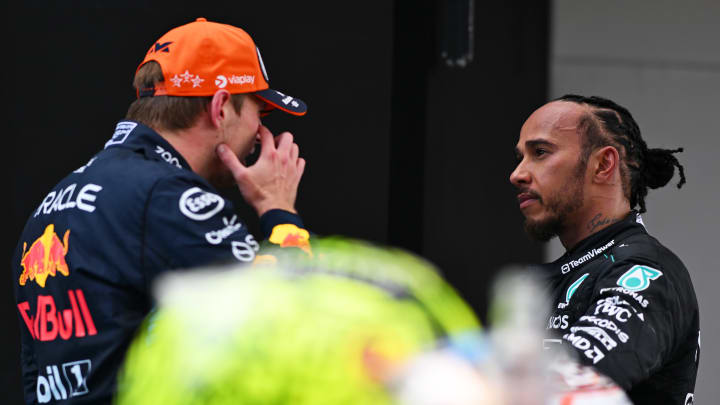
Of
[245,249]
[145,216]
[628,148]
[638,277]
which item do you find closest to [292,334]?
[245,249]

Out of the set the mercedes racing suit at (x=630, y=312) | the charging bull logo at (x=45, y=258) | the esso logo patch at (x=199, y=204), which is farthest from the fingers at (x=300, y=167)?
the mercedes racing suit at (x=630, y=312)

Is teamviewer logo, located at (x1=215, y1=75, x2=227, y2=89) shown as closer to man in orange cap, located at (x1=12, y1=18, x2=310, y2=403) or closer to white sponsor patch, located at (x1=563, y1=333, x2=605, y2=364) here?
man in orange cap, located at (x1=12, y1=18, x2=310, y2=403)

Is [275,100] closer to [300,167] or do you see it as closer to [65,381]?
[300,167]

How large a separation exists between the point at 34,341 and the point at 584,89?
3452 mm

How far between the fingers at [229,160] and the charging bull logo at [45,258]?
0.38 meters

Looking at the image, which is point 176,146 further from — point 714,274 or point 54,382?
point 714,274

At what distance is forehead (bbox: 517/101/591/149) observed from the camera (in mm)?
2295

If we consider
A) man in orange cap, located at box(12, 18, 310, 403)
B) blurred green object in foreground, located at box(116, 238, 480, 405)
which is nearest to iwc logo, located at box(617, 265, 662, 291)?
man in orange cap, located at box(12, 18, 310, 403)

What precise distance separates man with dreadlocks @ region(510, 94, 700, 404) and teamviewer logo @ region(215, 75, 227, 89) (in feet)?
2.95

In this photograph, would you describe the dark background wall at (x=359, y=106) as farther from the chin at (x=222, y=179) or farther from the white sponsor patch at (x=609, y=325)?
the white sponsor patch at (x=609, y=325)

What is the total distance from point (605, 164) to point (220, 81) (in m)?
1.11

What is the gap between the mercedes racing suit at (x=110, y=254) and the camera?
1447 mm

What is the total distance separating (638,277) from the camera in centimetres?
189

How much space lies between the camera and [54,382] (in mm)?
1533
